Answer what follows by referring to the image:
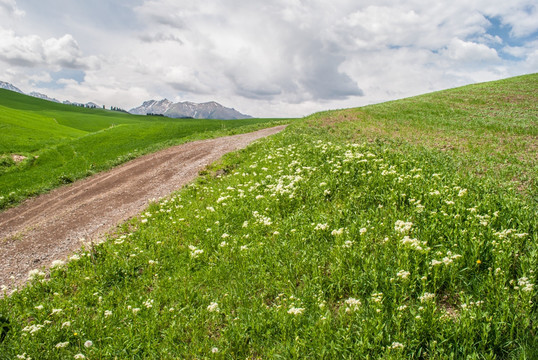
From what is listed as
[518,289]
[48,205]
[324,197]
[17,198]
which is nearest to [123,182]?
[48,205]

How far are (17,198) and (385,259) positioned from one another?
2315cm

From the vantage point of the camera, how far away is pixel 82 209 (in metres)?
16.1

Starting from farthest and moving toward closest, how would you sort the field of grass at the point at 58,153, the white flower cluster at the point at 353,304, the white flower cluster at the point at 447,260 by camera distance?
1. the field of grass at the point at 58,153
2. the white flower cluster at the point at 447,260
3. the white flower cluster at the point at 353,304

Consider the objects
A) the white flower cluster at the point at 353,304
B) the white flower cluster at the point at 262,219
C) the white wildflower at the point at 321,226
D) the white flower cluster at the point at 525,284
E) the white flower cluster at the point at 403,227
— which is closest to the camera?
the white flower cluster at the point at 525,284

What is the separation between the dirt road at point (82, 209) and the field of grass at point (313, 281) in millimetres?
3291

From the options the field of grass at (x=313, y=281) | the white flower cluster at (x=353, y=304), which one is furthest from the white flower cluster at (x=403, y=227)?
the white flower cluster at (x=353, y=304)

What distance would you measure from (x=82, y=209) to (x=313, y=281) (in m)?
14.9

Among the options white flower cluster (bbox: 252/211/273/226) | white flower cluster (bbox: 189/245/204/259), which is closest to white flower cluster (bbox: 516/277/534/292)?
white flower cluster (bbox: 252/211/273/226)

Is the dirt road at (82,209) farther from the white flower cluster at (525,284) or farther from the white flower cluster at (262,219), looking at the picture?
the white flower cluster at (525,284)

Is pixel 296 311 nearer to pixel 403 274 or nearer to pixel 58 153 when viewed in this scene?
pixel 403 274

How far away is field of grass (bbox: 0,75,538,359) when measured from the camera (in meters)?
4.18

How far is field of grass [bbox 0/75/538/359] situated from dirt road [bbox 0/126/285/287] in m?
3.29

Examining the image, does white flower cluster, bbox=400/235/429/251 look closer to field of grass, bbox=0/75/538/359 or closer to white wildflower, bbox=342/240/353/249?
field of grass, bbox=0/75/538/359

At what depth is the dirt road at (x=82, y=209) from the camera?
1171 centimetres
